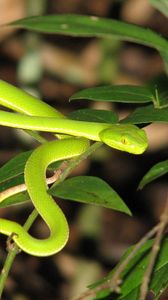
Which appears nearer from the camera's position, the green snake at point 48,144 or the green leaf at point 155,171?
the green leaf at point 155,171

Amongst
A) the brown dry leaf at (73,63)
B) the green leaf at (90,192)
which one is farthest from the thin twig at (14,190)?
the brown dry leaf at (73,63)

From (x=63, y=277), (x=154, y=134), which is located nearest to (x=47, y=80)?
(x=154, y=134)

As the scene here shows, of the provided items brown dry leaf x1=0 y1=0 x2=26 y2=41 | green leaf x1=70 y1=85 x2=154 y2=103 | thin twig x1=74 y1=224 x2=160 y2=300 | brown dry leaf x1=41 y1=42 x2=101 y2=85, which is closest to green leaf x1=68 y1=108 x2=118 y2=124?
green leaf x1=70 y1=85 x2=154 y2=103

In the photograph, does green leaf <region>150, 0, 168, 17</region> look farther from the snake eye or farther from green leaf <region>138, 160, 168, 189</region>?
the snake eye

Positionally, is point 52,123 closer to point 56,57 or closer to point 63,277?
point 63,277

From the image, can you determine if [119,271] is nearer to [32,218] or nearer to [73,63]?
[32,218]

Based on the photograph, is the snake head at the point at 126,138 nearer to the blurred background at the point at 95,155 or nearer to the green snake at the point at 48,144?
the green snake at the point at 48,144
